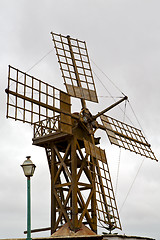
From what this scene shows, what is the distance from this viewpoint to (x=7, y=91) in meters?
18.8

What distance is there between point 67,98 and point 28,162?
1080 cm

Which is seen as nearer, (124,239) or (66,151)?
(124,239)

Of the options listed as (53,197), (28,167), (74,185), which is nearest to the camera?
(28,167)

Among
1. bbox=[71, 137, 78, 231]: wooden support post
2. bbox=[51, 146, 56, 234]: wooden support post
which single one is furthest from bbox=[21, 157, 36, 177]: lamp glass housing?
bbox=[51, 146, 56, 234]: wooden support post

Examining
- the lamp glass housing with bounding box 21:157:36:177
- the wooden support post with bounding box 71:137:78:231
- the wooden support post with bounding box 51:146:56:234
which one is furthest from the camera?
the wooden support post with bounding box 51:146:56:234

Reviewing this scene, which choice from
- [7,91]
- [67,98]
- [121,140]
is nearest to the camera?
[7,91]

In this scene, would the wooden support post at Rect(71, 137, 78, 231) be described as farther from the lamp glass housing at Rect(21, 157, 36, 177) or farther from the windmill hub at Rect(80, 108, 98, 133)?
the lamp glass housing at Rect(21, 157, 36, 177)

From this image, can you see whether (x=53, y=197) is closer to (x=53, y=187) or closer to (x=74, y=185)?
(x=53, y=187)

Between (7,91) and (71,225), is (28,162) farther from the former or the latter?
(71,225)

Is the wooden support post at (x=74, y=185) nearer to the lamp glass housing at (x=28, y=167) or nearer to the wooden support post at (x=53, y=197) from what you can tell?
the wooden support post at (x=53, y=197)

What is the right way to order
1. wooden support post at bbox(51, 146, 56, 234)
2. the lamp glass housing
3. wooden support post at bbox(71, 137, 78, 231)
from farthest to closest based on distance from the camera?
wooden support post at bbox(51, 146, 56, 234), wooden support post at bbox(71, 137, 78, 231), the lamp glass housing

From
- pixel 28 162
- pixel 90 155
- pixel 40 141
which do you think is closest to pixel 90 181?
pixel 90 155

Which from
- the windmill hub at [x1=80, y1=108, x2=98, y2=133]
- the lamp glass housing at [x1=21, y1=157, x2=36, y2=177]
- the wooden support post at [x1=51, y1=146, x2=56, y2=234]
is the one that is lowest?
the lamp glass housing at [x1=21, y1=157, x2=36, y2=177]

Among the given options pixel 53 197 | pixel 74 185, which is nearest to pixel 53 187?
pixel 53 197
